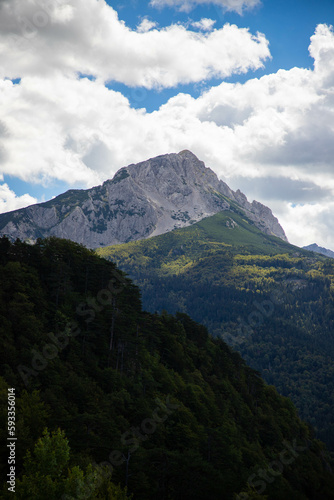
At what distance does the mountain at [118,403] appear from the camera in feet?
143

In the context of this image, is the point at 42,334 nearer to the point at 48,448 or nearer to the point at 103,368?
the point at 103,368

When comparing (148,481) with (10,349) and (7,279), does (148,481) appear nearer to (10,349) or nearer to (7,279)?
(10,349)

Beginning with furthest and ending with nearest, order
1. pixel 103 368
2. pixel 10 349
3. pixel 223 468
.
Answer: pixel 103 368
pixel 223 468
pixel 10 349

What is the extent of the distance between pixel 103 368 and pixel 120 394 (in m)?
10.4

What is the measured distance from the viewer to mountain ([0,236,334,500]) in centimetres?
4356

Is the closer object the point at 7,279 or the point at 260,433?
the point at 7,279

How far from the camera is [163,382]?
78312 mm

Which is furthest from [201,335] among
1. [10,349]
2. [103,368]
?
[10,349]

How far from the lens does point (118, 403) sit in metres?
60.3

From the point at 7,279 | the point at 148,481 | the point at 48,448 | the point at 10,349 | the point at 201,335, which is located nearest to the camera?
Answer: the point at 48,448

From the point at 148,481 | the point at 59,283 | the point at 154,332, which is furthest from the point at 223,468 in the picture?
the point at 59,283

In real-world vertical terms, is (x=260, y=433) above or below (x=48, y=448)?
below

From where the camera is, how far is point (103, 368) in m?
71.6

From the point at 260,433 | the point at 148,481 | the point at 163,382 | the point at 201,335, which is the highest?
the point at 201,335
